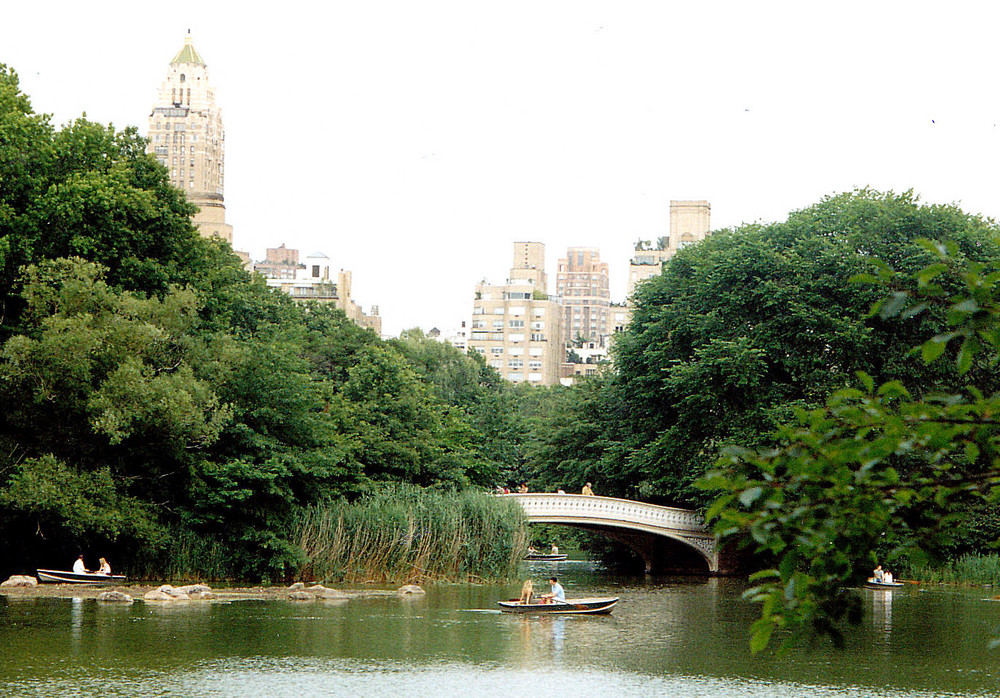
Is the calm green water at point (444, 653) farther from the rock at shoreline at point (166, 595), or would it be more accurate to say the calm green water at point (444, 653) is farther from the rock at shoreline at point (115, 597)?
the rock at shoreline at point (166, 595)

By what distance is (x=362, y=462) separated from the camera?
42.8 meters

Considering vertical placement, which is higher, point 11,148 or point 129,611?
point 11,148

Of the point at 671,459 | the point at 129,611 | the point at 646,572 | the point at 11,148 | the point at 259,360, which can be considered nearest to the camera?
the point at 129,611

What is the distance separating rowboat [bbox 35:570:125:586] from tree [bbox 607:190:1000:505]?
1889cm

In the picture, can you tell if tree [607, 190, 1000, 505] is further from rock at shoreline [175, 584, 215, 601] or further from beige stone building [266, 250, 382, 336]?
beige stone building [266, 250, 382, 336]

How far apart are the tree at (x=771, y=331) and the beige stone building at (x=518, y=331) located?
373 feet

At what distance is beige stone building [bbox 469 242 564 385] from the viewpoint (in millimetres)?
163875

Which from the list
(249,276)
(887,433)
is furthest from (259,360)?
(887,433)

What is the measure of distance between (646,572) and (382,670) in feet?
110

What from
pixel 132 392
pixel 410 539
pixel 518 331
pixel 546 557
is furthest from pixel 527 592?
pixel 518 331

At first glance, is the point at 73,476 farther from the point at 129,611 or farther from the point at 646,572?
the point at 646,572

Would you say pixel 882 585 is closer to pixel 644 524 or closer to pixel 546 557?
pixel 644 524

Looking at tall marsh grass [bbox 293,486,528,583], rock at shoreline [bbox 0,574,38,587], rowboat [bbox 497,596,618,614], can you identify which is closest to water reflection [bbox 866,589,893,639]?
rowboat [bbox 497,596,618,614]

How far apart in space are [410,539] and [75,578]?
9.14 m
